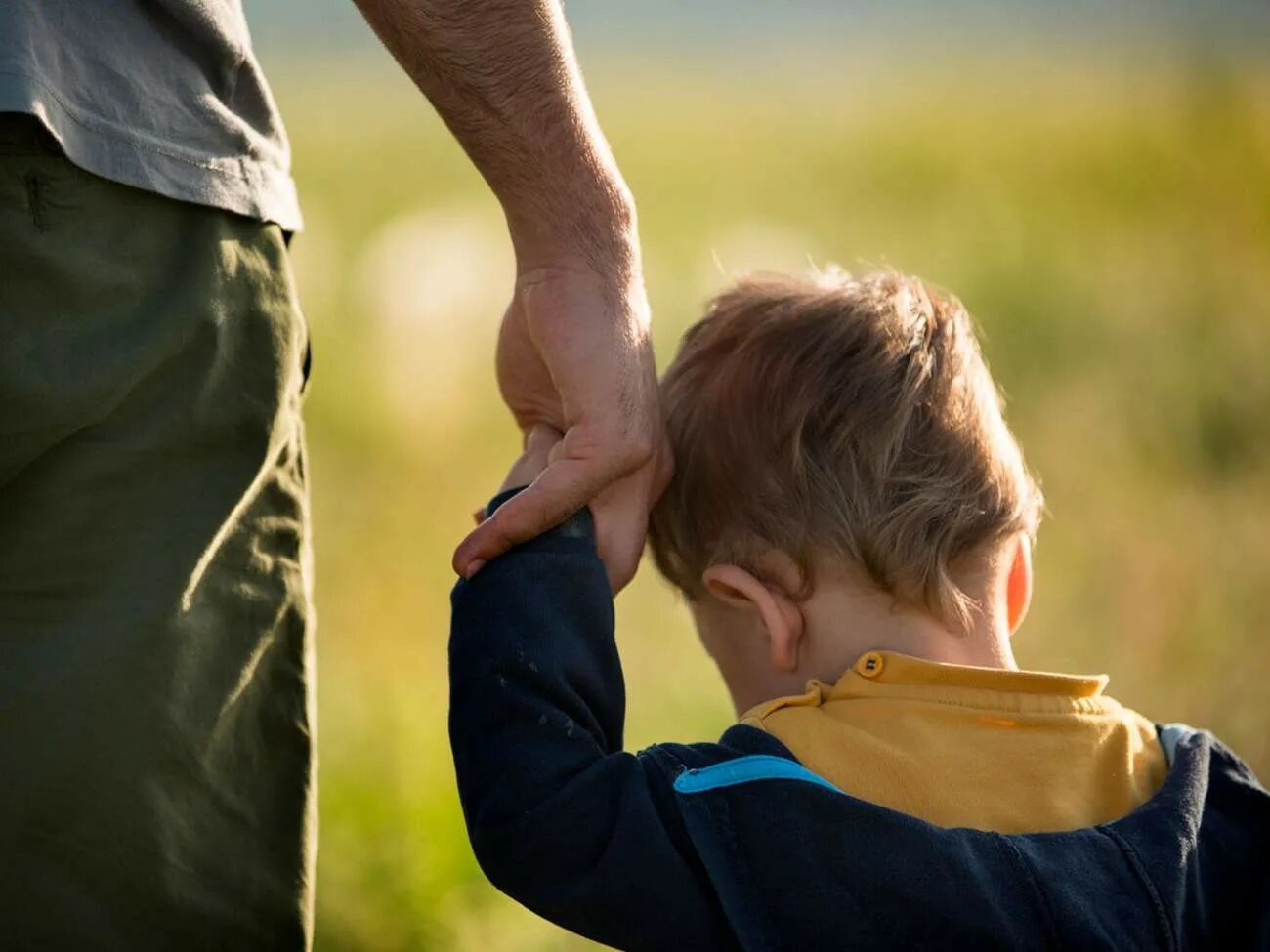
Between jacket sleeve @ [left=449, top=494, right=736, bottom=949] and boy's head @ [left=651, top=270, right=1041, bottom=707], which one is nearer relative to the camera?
jacket sleeve @ [left=449, top=494, right=736, bottom=949]

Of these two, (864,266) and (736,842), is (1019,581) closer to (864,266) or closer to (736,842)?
(736,842)

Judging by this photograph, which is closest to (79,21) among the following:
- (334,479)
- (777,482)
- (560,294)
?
(560,294)

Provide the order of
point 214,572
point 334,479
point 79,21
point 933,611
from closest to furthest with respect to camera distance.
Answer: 1. point 79,21
2. point 214,572
3. point 933,611
4. point 334,479

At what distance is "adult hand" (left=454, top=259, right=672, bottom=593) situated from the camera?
186 cm

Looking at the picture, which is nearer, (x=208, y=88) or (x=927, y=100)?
(x=208, y=88)

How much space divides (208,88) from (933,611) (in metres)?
1.03

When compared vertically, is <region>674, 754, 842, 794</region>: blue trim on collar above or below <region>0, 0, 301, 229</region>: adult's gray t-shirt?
below

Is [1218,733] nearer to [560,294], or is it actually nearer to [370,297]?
[560,294]

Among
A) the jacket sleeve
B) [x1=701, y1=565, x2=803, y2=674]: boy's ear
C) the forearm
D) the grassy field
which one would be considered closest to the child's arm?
the jacket sleeve

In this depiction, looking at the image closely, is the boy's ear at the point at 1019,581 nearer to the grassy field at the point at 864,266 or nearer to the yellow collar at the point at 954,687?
the yellow collar at the point at 954,687

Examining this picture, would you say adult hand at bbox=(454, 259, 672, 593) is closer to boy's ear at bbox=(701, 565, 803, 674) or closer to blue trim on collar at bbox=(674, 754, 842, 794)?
boy's ear at bbox=(701, 565, 803, 674)

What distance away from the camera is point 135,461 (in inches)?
67.2

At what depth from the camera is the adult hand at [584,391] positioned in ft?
6.09

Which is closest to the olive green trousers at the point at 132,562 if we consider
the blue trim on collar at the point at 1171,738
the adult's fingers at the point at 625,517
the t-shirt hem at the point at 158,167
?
the t-shirt hem at the point at 158,167
